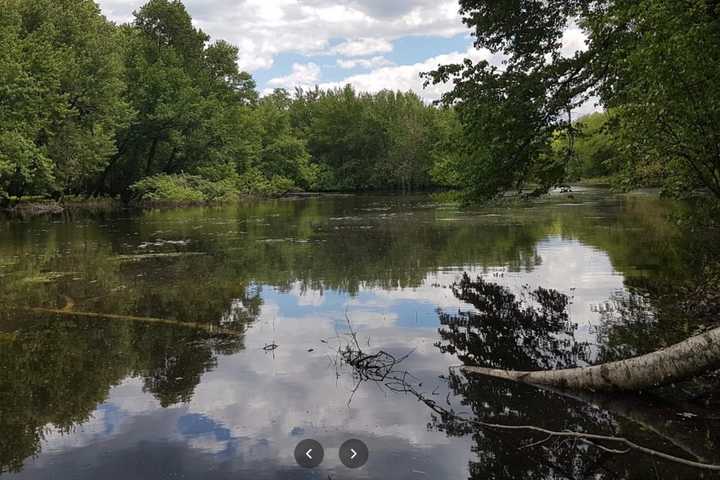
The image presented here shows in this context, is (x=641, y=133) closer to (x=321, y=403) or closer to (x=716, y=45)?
(x=716, y=45)

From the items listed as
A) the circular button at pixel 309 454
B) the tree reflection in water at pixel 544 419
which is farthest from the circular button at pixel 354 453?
the tree reflection in water at pixel 544 419

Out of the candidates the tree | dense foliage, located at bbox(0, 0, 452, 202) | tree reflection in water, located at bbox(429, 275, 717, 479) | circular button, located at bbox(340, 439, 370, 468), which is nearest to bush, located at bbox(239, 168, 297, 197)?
dense foliage, located at bbox(0, 0, 452, 202)

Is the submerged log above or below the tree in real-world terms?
below

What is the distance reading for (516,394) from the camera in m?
7.68

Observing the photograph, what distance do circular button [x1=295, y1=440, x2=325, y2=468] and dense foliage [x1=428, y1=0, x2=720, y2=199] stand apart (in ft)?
26.5

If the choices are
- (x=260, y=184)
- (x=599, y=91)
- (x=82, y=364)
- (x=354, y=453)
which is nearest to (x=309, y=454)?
(x=354, y=453)

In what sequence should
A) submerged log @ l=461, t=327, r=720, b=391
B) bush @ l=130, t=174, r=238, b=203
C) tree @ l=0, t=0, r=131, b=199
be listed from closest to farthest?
Answer: submerged log @ l=461, t=327, r=720, b=391, tree @ l=0, t=0, r=131, b=199, bush @ l=130, t=174, r=238, b=203

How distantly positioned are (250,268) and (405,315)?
7688 mm

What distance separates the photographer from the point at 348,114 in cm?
9919

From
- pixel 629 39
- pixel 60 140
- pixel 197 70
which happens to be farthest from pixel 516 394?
pixel 197 70

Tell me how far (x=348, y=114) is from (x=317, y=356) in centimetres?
9235

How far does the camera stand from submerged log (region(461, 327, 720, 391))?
20.1ft

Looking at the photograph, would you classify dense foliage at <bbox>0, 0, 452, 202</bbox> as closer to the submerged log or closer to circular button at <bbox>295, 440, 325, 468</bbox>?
the submerged log

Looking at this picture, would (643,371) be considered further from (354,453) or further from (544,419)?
(354,453)
